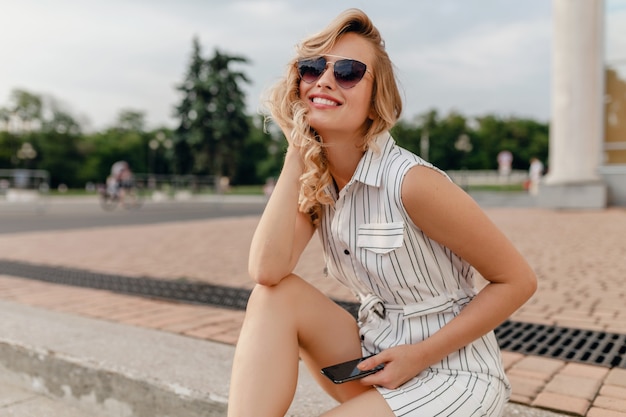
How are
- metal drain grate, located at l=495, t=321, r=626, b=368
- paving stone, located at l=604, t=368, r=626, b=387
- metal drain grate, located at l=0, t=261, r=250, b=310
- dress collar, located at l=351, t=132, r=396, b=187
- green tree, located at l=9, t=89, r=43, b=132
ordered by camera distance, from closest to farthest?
dress collar, located at l=351, t=132, r=396, b=187 → paving stone, located at l=604, t=368, r=626, b=387 → metal drain grate, located at l=495, t=321, r=626, b=368 → metal drain grate, located at l=0, t=261, r=250, b=310 → green tree, located at l=9, t=89, r=43, b=132

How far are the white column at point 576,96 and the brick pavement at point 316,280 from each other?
3207 mm

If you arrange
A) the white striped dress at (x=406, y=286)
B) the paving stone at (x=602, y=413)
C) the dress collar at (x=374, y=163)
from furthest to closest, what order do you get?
the paving stone at (x=602, y=413) < the dress collar at (x=374, y=163) < the white striped dress at (x=406, y=286)

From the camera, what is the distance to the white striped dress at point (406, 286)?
1415 millimetres

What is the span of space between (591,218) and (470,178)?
3278 cm

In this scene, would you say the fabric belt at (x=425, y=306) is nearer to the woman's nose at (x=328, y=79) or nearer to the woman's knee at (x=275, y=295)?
the woman's knee at (x=275, y=295)

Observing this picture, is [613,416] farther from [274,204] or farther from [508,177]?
[508,177]

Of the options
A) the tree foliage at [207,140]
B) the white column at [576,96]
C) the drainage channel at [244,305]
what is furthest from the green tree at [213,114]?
the drainage channel at [244,305]

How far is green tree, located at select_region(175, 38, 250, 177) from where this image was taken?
1750 inches

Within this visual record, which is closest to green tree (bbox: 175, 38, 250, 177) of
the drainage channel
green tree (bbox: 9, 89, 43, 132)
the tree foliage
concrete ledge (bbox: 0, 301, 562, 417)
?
the tree foliage

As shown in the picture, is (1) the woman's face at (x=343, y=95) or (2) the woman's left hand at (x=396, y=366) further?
(1) the woman's face at (x=343, y=95)

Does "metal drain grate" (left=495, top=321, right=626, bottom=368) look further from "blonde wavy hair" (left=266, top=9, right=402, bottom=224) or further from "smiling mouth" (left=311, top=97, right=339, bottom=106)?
"smiling mouth" (left=311, top=97, right=339, bottom=106)

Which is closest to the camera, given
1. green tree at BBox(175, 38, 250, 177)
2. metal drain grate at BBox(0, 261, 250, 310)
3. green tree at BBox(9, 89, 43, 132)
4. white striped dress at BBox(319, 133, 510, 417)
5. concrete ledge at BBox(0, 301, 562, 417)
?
white striped dress at BBox(319, 133, 510, 417)

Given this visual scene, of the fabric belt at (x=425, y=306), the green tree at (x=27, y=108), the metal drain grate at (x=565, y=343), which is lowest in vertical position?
the metal drain grate at (x=565, y=343)

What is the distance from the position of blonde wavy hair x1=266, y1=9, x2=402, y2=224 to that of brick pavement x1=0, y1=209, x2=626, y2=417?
1145mm
